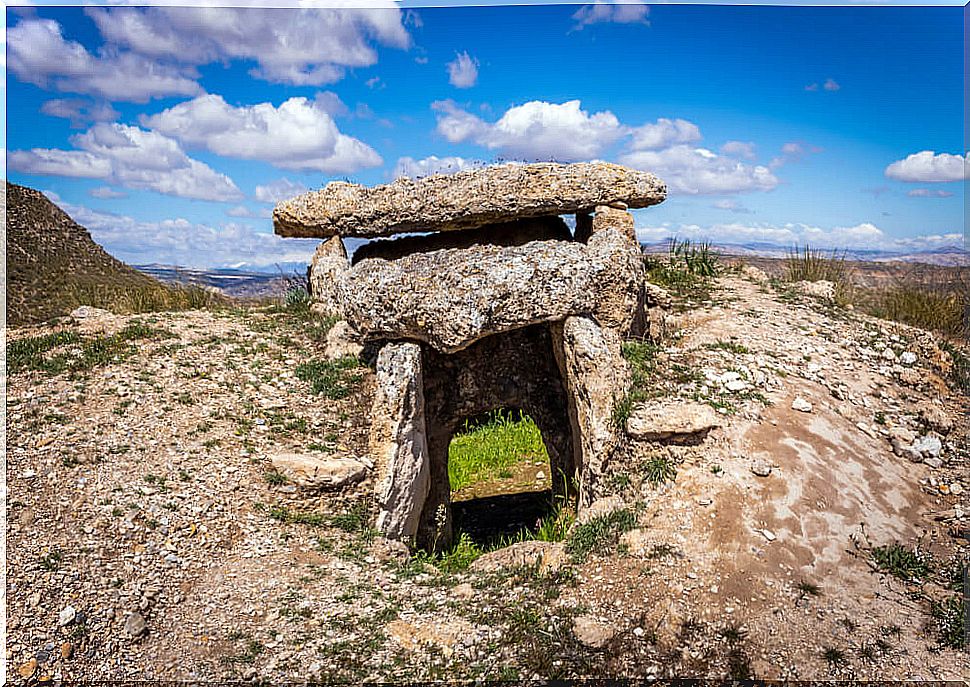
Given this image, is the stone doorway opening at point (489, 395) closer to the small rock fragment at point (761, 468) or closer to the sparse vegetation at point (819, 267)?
the small rock fragment at point (761, 468)

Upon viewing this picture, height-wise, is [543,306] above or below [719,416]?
above

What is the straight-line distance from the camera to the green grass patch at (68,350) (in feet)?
26.3

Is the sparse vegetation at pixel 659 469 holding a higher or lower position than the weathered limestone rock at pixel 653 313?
lower

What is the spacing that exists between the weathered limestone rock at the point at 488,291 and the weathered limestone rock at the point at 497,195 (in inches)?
22.8

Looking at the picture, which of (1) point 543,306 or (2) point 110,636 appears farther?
(1) point 543,306

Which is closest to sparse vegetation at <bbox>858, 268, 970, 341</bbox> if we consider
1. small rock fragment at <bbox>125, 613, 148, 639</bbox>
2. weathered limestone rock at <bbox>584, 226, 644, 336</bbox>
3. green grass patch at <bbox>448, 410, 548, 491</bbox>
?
weathered limestone rock at <bbox>584, 226, 644, 336</bbox>

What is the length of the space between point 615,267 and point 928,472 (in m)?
3.55

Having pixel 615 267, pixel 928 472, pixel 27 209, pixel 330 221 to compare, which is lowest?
pixel 928 472

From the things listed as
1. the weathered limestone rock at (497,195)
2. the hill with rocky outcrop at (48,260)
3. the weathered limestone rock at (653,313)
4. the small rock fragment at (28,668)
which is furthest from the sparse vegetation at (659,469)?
the hill with rocky outcrop at (48,260)

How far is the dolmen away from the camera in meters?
7.25

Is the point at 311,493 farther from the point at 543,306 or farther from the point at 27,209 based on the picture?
the point at 27,209

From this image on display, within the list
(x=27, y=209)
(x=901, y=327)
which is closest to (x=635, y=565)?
(x=901, y=327)

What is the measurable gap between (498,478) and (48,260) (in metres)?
19.5

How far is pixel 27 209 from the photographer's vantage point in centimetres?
2612
